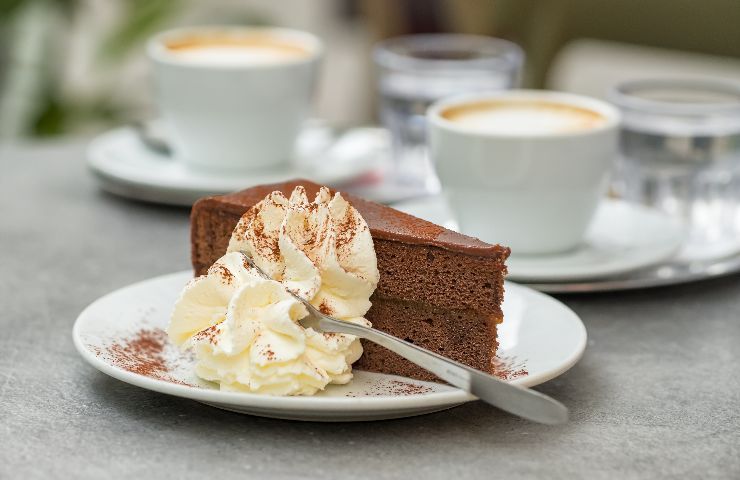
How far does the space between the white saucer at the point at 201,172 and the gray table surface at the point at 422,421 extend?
0.98 feet

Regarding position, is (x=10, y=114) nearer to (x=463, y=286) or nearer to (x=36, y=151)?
(x=36, y=151)

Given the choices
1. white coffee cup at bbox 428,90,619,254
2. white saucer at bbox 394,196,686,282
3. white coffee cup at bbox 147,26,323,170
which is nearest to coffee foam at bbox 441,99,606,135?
white coffee cup at bbox 428,90,619,254

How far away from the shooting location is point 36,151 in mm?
2023

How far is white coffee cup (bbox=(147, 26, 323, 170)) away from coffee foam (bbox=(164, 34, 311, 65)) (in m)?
0.03

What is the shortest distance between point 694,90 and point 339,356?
0.89 m

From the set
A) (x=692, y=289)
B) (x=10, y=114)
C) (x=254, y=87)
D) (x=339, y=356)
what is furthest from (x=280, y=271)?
(x=10, y=114)

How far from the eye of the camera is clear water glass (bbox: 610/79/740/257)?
61.9 inches

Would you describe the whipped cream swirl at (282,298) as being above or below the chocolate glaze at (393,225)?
below

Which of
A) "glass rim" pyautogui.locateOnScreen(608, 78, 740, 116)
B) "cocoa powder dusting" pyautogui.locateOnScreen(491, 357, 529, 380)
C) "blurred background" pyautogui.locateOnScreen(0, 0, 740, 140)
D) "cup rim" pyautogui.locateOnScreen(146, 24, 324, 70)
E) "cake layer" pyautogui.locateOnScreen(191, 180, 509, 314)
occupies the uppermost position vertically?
"glass rim" pyautogui.locateOnScreen(608, 78, 740, 116)

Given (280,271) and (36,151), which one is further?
(36,151)

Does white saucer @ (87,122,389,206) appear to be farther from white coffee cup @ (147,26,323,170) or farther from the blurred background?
the blurred background

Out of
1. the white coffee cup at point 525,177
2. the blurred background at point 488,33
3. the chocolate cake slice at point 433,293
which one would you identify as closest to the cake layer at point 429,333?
the chocolate cake slice at point 433,293

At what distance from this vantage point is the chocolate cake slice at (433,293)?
3.47 feet

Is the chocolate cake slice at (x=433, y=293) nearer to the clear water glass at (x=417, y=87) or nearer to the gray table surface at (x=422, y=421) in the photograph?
the gray table surface at (x=422, y=421)
